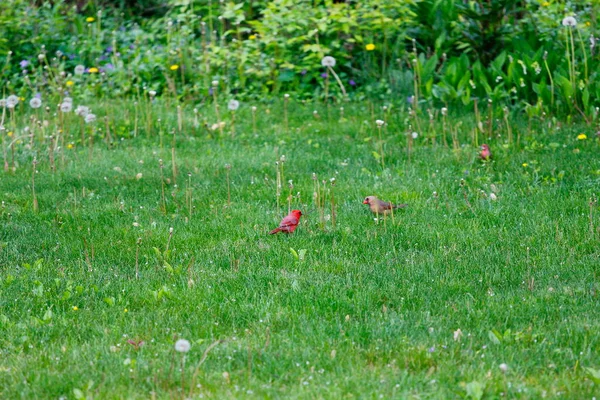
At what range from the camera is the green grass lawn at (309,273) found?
351 centimetres

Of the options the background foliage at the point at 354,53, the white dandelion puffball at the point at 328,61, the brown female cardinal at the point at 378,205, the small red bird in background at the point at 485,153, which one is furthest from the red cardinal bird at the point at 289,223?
the white dandelion puffball at the point at 328,61

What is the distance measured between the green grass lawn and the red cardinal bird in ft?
0.27

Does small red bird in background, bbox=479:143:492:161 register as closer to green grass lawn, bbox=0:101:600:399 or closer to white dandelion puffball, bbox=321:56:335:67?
green grass lawn, bbox=0:101:600:399

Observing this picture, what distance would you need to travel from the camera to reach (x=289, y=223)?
5281 mm

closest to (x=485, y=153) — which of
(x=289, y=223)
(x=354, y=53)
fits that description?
(x=289, y=223)

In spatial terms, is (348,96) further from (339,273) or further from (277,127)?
(339,273)

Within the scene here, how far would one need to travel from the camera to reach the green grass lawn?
351 centimetres

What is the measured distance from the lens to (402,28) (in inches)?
375

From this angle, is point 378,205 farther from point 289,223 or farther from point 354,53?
point 354,53

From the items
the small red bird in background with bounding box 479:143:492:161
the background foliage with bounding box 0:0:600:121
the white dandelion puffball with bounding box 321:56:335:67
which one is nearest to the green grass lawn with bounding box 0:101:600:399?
the small red bird in background with bounding box 479:143:492:161

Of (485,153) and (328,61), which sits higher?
(328,61)

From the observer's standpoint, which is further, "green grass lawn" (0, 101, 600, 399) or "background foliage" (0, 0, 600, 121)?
A: "background foliage" (0, 0, 600, 121)

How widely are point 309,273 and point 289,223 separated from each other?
675 millimetres

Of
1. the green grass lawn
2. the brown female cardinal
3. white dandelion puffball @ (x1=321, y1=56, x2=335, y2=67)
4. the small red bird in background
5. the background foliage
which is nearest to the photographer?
the green grass lawn
